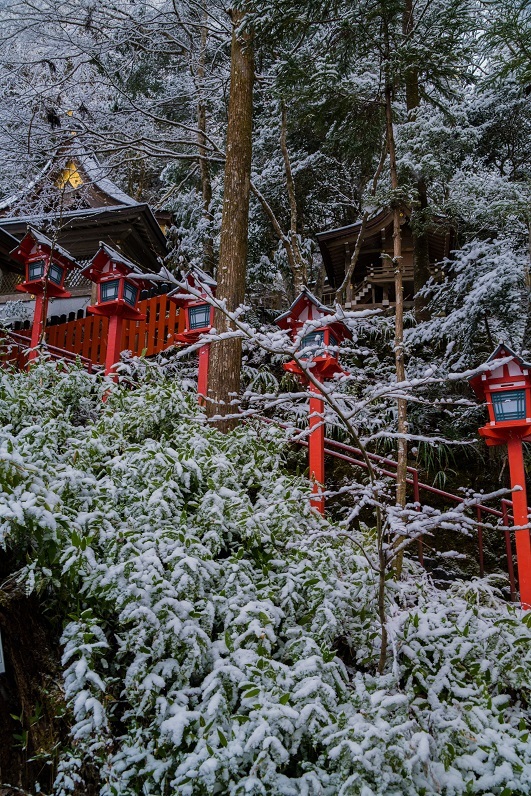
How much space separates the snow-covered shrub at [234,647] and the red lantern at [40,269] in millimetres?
3886

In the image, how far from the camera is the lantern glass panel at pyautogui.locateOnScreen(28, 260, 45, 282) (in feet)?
23.7

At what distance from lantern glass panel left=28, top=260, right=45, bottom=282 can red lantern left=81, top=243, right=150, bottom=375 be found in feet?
3.38

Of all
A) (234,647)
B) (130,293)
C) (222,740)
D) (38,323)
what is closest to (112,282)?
(130,293)

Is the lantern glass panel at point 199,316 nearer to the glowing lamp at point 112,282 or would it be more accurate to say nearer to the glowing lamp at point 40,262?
the glowing lamp at point 112,282

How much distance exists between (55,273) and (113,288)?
139 centimetres

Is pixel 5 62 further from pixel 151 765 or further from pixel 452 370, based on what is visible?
pixel 151 765

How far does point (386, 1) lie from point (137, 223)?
8.06 metres

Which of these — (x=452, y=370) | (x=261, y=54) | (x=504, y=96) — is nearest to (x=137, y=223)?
(x=261, y=54)

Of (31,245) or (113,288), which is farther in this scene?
(31,245)

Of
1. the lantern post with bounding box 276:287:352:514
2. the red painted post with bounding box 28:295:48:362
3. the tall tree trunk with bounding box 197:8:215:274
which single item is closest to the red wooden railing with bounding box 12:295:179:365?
the red painted post with bounding box 28:295:48:362

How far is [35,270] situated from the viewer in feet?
23.8

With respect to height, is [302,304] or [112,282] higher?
[112,282]

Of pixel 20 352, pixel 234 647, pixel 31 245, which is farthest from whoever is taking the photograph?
pixel 20 352

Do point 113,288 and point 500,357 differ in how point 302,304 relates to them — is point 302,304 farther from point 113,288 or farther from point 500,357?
point 113,288
